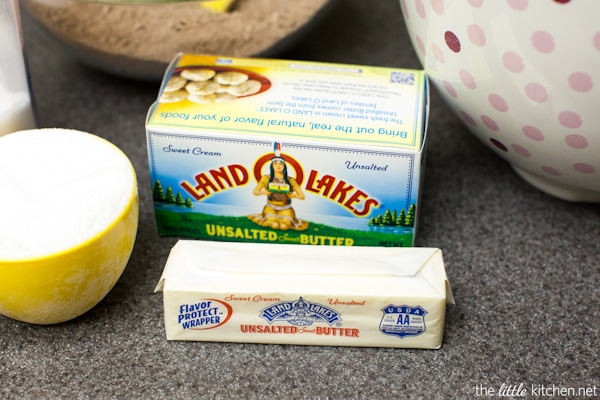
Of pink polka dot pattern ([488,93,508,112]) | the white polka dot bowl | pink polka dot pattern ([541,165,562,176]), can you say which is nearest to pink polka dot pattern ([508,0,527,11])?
the white polka dot bowl

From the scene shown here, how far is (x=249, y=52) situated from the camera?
982mm

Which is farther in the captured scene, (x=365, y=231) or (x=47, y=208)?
(x=365, y=231)

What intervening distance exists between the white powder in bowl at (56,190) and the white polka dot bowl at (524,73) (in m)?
0.33

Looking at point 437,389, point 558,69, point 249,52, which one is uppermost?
point 558,69

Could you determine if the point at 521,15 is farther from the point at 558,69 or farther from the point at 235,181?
the point at 235,181

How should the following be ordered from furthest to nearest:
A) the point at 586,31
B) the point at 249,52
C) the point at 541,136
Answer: the point at 249,52, the point at 541,136, the point at 586,31

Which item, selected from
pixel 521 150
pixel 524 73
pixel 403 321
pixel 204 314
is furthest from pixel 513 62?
pixel 204 314

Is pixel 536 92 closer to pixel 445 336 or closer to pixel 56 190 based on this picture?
pixel 445 336

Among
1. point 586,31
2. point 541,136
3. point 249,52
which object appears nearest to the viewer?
point 586,31

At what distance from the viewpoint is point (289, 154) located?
2.52ft

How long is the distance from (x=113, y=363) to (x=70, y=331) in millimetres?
61

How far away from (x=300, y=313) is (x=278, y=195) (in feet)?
0.46

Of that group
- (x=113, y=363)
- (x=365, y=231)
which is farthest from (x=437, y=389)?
(x=113, y=363)

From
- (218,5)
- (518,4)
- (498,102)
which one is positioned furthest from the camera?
(218,5)
